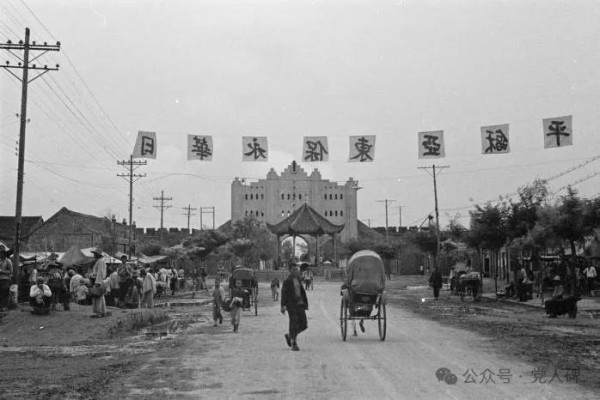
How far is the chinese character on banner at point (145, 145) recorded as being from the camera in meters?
23.2

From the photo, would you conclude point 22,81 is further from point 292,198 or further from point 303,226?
point 292,198

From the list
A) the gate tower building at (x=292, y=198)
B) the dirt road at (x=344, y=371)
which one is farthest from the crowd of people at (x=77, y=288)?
the gate tower building at (x=292, y=198)

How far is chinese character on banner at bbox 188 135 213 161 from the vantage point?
939 inches

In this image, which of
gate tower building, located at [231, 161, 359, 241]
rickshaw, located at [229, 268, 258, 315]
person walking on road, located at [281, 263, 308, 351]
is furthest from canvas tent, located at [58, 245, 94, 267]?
gate tower building, located at [231, 161, 359, 241]

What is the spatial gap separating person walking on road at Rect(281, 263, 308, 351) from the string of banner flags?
10826mm

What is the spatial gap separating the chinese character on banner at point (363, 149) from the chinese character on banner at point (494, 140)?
3.78 meters

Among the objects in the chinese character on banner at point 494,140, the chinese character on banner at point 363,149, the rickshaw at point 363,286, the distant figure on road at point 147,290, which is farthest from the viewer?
the distant figure on road at point 147,290

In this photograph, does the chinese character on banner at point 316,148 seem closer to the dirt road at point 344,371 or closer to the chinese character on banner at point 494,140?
the chinese character on banner at point 494,140

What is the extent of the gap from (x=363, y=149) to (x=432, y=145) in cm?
240

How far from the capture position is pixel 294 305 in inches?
496

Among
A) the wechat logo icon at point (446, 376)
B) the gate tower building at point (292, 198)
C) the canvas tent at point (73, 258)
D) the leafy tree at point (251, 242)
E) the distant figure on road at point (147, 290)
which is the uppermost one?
the gate tower building at point (292, 198)

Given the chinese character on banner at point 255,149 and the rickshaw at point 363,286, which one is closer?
the rickshaw at point 363,286

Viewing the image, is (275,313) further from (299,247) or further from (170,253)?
(299,247)

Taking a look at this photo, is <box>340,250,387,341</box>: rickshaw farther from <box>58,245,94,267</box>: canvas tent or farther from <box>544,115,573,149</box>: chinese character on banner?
<box>58,245,94,267</box>: canvas tent
